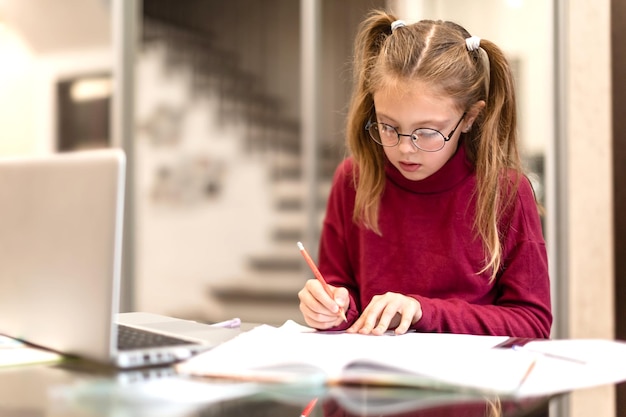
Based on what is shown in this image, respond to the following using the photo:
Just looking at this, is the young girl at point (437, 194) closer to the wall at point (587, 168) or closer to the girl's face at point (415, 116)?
the girl's face at point (415, 116)

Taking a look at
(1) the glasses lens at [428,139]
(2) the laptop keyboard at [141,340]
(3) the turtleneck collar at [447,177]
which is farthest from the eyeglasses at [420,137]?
(2) the laptop keyboard at [141,340]

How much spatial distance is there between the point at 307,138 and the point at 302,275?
582 mm

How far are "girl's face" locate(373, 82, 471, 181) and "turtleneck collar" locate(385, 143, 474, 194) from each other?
0.26ft

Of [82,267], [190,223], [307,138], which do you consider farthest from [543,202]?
[82,267]

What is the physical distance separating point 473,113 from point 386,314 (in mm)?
454

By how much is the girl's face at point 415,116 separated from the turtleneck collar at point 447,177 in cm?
8

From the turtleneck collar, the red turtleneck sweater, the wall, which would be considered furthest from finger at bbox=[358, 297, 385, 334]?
the wall

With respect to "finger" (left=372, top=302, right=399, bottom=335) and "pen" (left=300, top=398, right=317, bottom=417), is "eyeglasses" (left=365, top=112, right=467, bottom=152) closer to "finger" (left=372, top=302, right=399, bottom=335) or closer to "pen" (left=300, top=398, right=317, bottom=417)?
"finger" (left=372, top=302, right=399, bottom=335)

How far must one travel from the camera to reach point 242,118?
3.41 metres

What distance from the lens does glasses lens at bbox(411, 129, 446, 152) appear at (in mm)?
1245

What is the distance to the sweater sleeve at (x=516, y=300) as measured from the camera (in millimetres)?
1168

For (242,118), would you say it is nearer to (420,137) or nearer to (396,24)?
(396,24)

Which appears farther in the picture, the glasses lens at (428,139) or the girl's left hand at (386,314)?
the glasses lens at (428,139)

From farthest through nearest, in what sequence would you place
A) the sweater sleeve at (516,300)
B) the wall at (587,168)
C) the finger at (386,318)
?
the wall at (587,168), the sweater sleeve at (516,300), the finger at (386,318)
